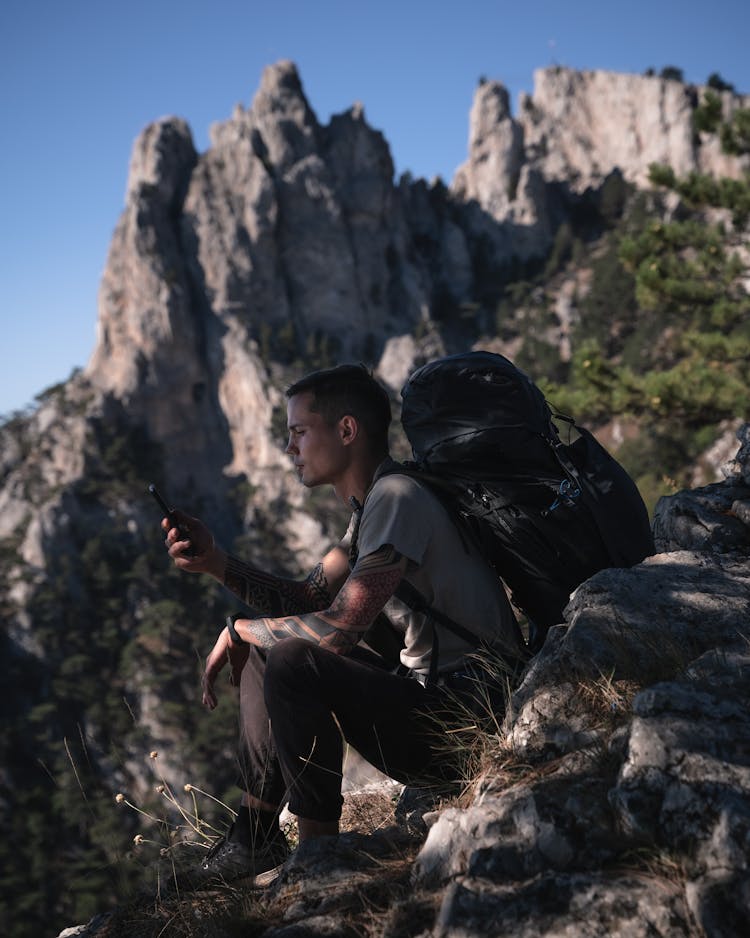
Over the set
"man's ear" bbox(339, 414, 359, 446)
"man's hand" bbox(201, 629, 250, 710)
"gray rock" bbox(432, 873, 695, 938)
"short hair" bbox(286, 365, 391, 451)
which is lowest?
"gray rock" bbox(432, 873, 695, 938)

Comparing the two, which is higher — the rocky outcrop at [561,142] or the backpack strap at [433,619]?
the rocky outcrop at [561,142]

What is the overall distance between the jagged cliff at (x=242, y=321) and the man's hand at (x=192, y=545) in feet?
114

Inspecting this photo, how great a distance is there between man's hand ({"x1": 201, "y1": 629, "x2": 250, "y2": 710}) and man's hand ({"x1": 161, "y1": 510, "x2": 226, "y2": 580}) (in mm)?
230

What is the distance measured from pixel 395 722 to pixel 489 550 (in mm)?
529

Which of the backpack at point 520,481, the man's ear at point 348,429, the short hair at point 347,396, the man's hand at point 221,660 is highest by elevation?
the short hair at point 347,396

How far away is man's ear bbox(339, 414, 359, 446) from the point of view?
232cm

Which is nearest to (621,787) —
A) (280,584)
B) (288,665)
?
(288,665)

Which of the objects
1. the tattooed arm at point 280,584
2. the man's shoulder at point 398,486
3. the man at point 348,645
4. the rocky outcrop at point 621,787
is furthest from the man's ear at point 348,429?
the rocky outcrop at point 621,787

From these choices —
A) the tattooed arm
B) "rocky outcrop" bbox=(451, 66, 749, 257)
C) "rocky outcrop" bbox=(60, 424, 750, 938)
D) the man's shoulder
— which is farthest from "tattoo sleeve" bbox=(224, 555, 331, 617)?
"rocky outcrop" bbox=(451, 66, 749, 257)

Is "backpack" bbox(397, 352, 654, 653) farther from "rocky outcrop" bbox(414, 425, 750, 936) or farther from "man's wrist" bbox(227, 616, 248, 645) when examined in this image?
"man's wrist" bbox(227, 616, 248, 645)

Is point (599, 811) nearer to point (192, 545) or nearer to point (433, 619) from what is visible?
point (433, 619)

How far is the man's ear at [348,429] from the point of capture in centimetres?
232

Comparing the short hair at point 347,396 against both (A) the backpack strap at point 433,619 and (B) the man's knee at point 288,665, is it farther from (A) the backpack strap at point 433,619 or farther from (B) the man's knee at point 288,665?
(B) the man's knee at point 288,665

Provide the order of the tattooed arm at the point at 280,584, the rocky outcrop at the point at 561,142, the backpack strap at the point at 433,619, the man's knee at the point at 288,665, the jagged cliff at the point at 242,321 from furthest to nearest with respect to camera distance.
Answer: the rocky outcrop at the point at 561,142
the jagged cliff at the point at 242,321
the tattooed arm at the point at 280,584
the backpack strap at the point at 433,619
the man's knee at the point at 288,665
